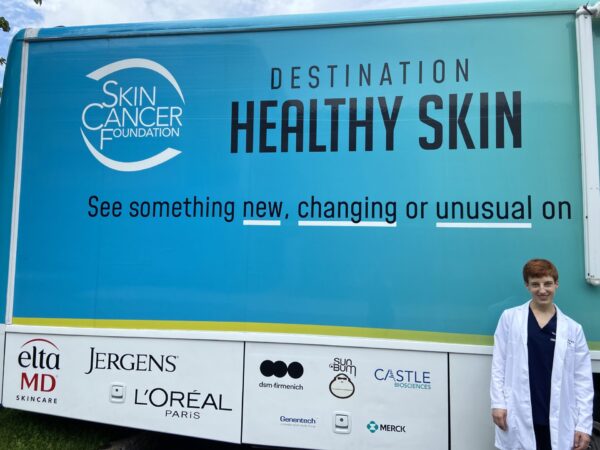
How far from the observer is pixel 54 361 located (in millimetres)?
2713

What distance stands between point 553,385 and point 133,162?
2651mm

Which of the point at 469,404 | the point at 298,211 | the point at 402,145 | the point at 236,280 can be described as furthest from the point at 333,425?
the point at 402,145

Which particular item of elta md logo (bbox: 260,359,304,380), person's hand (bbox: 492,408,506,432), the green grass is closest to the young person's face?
person's hand (bbox: 492,408,506,432)

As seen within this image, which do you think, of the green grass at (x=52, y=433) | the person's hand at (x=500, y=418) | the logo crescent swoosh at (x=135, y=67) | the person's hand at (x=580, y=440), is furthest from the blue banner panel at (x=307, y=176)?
the green grass at (x=52, y=433)

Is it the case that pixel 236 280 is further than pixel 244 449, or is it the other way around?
pixel 244 449

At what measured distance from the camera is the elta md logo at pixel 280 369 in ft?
8.22

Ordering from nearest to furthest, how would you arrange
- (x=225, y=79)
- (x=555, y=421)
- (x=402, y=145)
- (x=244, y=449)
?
(x=555, y=421)
(x=402, y=145)
(x=225, y=79)
(x=244, y=449)

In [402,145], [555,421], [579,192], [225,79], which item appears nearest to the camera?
→ [555,421]

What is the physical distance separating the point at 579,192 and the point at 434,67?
3.50 feet

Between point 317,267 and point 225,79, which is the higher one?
point 225,79

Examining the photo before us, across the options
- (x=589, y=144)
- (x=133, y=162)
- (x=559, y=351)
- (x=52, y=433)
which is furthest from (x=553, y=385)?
(x=52, y=433)

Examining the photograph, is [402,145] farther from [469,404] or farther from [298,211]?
[469,404]

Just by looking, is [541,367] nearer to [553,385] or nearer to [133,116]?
[553,385]

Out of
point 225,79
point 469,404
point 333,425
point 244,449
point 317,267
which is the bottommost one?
point 244,449
